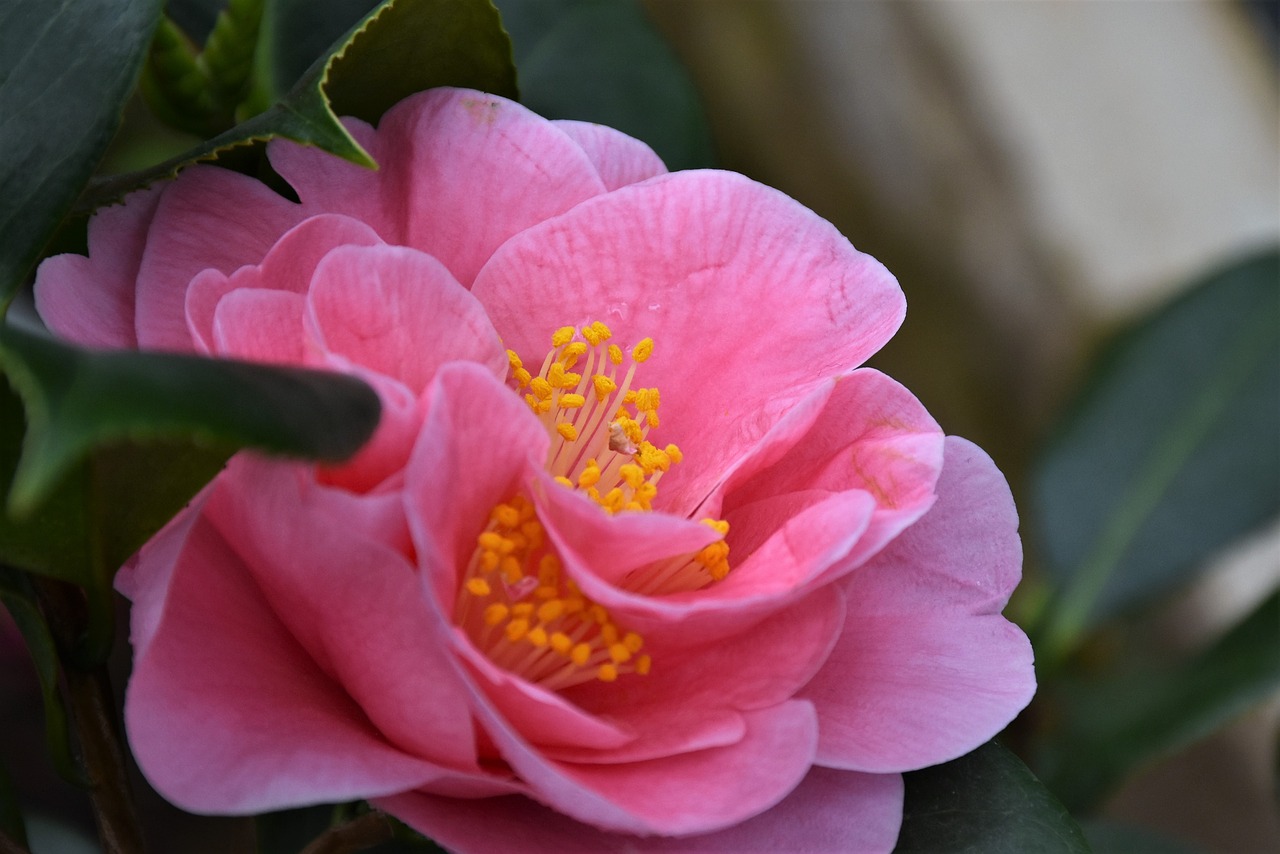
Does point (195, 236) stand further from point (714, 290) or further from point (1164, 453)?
point (1164, 453)

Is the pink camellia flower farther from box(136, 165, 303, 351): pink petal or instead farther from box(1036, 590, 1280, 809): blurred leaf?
box(1036, 590, 1280, 809): blurred leaf

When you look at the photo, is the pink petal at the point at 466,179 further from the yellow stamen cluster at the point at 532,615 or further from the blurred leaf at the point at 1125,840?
the blurred leaf at the point at 1125,840

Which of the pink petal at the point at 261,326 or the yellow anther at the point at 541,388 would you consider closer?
the pink petal at the point at 261,326

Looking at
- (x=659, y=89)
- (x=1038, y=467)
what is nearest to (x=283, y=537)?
(x=659, y=89)

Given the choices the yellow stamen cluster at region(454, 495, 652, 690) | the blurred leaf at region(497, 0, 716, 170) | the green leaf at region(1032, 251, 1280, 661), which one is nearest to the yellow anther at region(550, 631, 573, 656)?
the yellow stamen cluster at region(454, 495, 652, 690)

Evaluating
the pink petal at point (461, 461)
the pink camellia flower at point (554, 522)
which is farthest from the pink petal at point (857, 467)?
the pink petal at point (461, 461)

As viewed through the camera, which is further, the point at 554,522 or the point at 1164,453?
the point at 1164,453

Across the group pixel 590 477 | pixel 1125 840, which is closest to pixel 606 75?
pixel 590 477

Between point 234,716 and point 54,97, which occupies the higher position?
point 54,97
